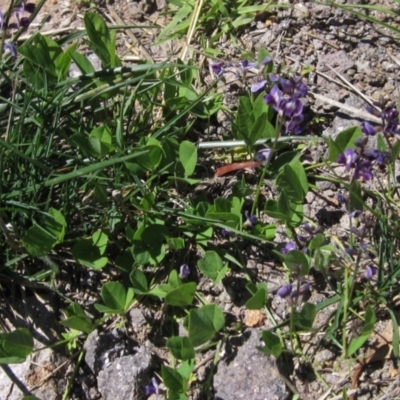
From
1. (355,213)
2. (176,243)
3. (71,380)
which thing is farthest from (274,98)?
(71,380)

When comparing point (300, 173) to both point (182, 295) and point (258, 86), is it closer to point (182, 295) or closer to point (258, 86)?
point (258, 86)

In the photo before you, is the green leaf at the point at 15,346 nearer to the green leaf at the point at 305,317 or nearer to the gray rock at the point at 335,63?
the green leaf at the point at 305,317

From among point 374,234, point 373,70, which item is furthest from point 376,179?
point 373,70

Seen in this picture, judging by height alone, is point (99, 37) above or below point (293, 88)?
above

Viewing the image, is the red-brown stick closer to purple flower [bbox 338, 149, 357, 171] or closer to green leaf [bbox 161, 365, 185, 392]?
purple flower [bbox 338, 149, 357, 171]

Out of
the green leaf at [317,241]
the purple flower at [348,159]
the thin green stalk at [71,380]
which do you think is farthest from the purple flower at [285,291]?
the thin green stalk at [71,380]

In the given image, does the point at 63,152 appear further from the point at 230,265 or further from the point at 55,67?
the point at 230,265
